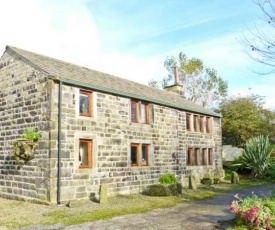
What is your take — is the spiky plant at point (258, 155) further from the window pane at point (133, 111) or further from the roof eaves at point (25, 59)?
the roof eaves at point (25, 59)

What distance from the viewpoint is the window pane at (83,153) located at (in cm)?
1344

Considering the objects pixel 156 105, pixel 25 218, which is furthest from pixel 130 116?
pixel 25 218

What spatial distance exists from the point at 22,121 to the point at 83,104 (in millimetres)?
2903

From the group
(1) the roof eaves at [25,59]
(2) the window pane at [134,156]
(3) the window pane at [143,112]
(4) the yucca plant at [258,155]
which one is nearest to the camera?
(1) the roof eaves at [25,59]

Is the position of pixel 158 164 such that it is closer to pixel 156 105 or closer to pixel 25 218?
pixel 156 105

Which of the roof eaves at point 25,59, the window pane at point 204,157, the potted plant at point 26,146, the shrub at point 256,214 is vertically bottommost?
the shrub at point 256,214

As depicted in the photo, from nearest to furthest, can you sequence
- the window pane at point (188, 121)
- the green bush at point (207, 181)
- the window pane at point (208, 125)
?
the green bush at point (207, 181) → the window pane at point (188, 121) → the window pane at point (208, 125)

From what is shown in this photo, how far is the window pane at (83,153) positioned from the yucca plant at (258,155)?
1476 centimetres

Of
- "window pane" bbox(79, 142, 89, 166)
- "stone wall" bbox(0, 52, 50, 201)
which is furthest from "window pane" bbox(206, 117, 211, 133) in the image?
"stone wall" bbox(0, 52, 50, 201)

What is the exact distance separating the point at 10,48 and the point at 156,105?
846 cm

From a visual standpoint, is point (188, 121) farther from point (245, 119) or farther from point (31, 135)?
→ point (245, 119)

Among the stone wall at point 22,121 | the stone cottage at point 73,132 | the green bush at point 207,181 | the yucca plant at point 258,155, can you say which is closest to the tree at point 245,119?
the yucca plant at point 258,155

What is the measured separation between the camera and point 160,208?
37.6 ft

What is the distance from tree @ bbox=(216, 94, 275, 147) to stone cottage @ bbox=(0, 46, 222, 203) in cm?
1979
